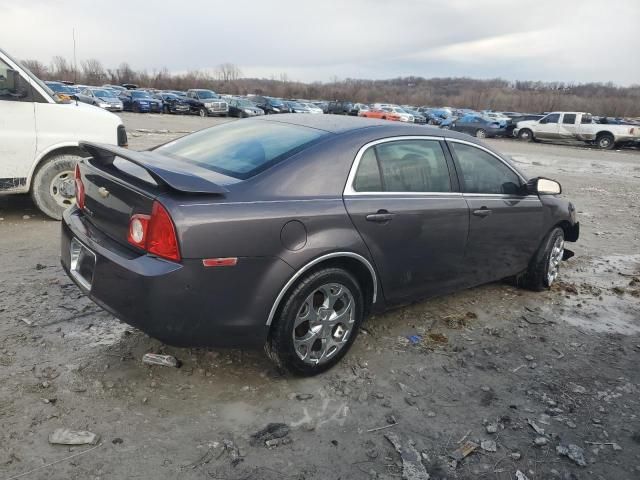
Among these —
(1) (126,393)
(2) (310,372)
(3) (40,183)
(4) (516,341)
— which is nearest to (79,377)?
(1) (126,393)

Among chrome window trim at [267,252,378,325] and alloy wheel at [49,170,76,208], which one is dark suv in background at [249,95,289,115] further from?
chrome window trim at [267,252,378,325]

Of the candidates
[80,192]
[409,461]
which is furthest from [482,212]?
[80,192]

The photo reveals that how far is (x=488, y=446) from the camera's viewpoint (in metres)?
2.77

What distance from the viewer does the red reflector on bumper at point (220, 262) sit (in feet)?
8.76

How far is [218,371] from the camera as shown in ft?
10.8

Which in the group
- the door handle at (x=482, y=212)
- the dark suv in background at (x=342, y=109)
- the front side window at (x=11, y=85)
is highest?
the dark suv in background at (x=342, y=109)

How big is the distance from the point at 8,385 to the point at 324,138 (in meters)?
2.43

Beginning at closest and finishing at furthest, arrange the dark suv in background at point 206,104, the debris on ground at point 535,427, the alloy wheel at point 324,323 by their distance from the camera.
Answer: the debris on ground at point 535,427 < the alloy wheel at point 324,323 < the dark suv in background at point 206,104

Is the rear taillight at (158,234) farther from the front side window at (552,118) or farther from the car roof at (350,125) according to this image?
the front side window at (552,118)

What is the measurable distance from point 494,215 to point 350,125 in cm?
152

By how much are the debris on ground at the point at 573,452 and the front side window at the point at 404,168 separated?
72.9 inches

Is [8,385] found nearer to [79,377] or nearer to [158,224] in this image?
[79,377]

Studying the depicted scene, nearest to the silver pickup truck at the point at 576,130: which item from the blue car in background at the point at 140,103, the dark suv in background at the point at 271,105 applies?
the dark suv in background at the point at 271,105

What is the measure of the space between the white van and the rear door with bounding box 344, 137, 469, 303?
437 centimetres
